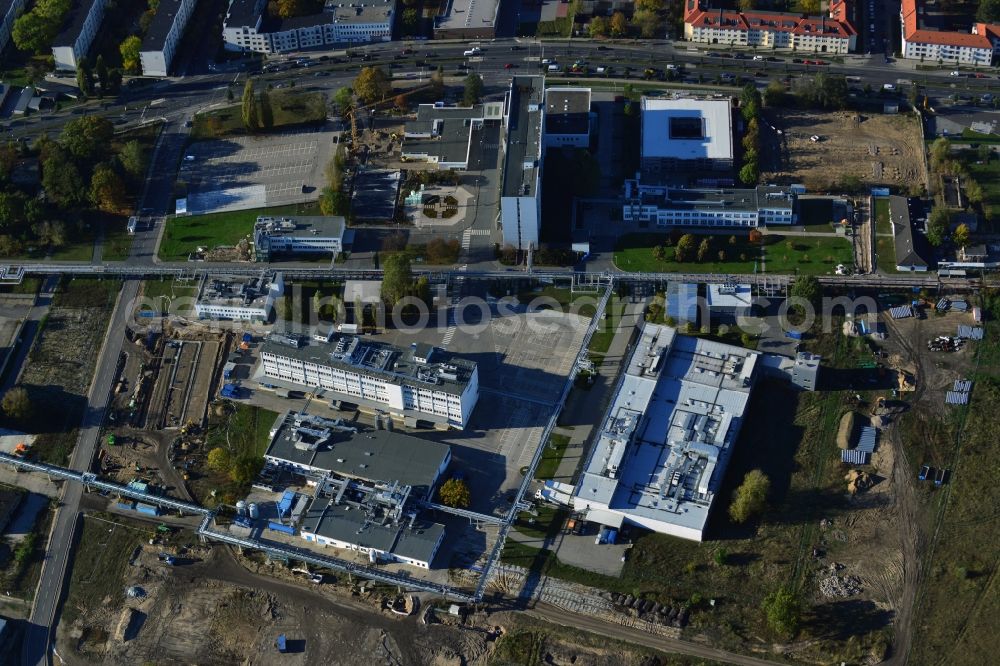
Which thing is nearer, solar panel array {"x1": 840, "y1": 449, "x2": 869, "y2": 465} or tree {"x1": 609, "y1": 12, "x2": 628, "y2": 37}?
solar panel array {"x1": 840, "y1": 449, "x2": 869, "y2": 465}

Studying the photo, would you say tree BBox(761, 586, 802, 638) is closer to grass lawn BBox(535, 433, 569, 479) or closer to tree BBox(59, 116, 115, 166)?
grass lawn BBox(535, 433, 569, 479)

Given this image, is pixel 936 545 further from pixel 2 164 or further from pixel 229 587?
pixel 2 164

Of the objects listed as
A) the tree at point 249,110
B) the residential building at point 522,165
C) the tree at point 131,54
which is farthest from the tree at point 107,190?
the residential building at point 522,165

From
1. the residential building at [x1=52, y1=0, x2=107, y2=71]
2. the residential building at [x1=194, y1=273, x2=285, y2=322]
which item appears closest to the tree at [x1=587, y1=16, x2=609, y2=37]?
the residential building at [x1=194, y1=273, x2=285, y2=322]

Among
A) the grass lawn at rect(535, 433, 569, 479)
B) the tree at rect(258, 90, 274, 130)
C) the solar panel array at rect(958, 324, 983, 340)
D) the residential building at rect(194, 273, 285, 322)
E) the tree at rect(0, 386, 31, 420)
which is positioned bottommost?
the grass lawn at rect(535, 433, 569, 479)

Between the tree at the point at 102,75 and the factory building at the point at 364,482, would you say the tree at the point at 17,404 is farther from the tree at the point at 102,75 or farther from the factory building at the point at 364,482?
the tree at the point at 102,75

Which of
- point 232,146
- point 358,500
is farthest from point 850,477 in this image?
point 232,146
